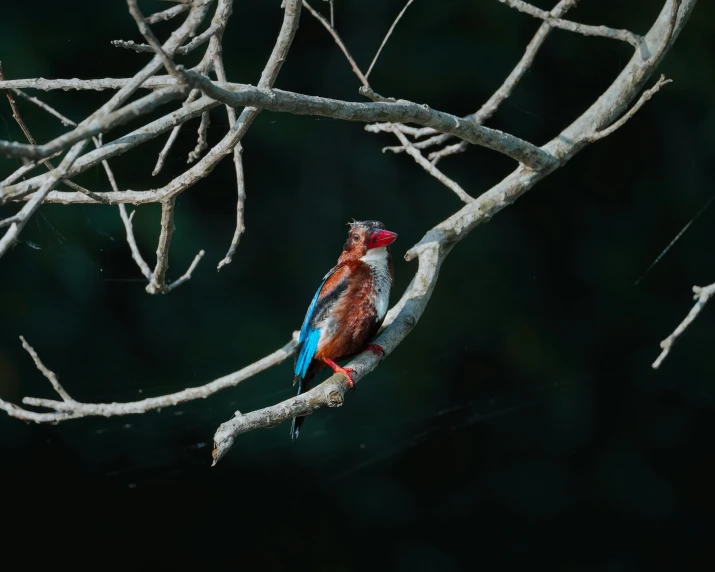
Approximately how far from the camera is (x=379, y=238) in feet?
8.65

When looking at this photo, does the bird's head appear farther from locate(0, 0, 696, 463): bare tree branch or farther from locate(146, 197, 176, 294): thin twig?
locate(146, 197, 176, 294): thin twig

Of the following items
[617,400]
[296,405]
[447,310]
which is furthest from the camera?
[617,400]

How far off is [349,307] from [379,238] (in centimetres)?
28

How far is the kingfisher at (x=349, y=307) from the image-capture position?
8.07ft

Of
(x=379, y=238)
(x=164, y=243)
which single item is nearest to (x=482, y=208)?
(x=379, y=238)

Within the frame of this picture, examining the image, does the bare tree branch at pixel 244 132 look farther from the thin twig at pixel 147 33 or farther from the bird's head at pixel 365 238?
the bird's head at pixel 365 238

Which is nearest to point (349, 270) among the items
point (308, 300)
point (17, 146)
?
point (308, 300)

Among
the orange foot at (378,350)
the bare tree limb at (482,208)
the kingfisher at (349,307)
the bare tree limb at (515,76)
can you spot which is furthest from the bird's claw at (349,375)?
the bare tree limb at (515,76)

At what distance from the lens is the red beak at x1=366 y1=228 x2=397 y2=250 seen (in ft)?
8.64

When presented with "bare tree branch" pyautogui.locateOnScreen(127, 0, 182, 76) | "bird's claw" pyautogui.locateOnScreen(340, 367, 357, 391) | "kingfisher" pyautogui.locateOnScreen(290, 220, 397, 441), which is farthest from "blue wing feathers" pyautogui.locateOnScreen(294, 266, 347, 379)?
"bare tree branch" pyautogui.locateOnScreen(127, 0, 182, 76)

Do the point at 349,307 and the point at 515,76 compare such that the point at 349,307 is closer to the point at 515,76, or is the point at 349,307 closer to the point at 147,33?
the point at 515,76

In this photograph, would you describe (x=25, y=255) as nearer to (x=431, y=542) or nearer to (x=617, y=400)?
(x=431, y=542)

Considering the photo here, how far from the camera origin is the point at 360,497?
12.7ft

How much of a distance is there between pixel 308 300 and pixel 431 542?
53.2 inches
